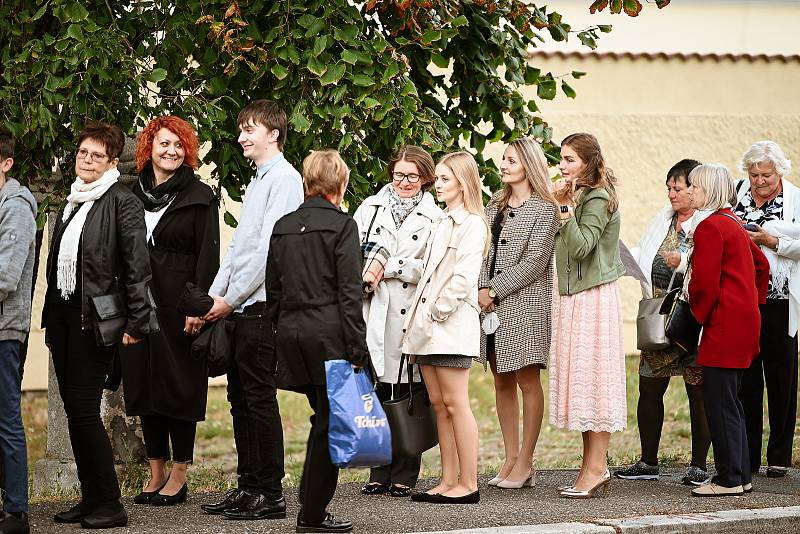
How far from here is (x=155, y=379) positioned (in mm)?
6230

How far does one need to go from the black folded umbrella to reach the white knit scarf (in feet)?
1.86

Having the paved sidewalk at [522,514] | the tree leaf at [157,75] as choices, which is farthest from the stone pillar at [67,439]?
the paved sidewalk at [522,514]

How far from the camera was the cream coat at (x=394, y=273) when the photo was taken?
6625 mm

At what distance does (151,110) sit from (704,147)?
7.47 meters

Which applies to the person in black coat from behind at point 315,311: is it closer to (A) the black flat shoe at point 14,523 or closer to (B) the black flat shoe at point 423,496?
(B) the black flat shoe at point 423,496

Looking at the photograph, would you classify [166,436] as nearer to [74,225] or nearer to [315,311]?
[74,225]

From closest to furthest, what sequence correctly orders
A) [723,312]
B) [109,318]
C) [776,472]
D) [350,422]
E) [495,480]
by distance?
1. [350,422]
2. [109,318]
3. [723,312]
4. [495,480]
5. [776,472]

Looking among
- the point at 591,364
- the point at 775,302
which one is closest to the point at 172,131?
the point at 591,364

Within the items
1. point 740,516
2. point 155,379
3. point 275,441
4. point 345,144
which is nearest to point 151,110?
point 345,144

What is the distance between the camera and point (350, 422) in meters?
5.26

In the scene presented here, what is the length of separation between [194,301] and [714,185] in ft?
9.16

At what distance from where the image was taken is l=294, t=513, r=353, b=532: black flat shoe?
5496 mm

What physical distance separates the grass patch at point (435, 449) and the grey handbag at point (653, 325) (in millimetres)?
1796

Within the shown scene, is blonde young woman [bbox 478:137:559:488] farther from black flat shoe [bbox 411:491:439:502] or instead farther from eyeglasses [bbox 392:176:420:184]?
black flat shoe [bbox 411:491:439:502]
